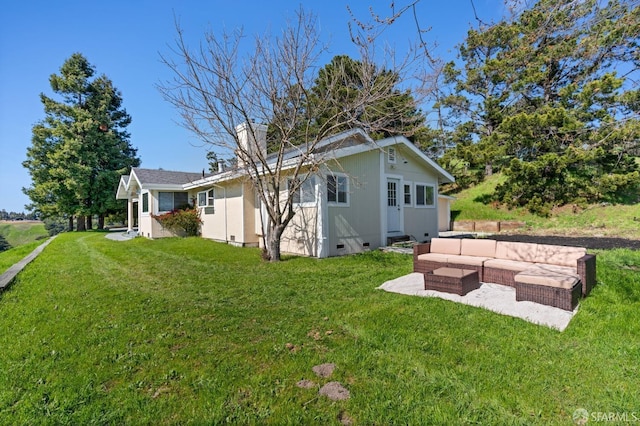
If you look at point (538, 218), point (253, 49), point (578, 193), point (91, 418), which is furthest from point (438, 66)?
point (578, 193)

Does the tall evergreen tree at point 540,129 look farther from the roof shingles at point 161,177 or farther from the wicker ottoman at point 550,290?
the roof shingles at point 161,177

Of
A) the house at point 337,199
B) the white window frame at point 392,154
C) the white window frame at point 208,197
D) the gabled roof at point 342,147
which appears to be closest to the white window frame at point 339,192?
the house at point 337,199

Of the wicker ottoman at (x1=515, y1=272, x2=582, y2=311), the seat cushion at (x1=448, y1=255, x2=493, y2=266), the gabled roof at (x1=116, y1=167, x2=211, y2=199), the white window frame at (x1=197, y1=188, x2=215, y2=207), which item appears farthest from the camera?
the gabled roof at (x1=116, y1=167, x2=211, y2=199)

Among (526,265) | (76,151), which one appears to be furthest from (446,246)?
(76,151)

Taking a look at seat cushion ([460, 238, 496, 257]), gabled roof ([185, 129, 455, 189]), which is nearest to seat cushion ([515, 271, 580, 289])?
seat cushion ([460, 238, 496, 257])

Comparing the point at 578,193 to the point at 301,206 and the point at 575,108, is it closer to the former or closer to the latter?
the point at 575,108

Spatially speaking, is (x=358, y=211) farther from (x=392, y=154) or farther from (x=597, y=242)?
(x=597, y=242)

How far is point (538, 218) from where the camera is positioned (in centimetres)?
1789

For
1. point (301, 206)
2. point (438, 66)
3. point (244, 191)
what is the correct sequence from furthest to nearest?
point (244, 191), point (301, 206), point (438, 66)

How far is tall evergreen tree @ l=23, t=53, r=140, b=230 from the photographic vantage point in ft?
74.2

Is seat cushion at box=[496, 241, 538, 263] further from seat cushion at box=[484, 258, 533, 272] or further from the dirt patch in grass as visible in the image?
the dirt patch in grass

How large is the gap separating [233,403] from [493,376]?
7.48 feet

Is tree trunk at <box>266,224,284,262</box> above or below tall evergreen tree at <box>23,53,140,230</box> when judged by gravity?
below

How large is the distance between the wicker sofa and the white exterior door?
496cm
